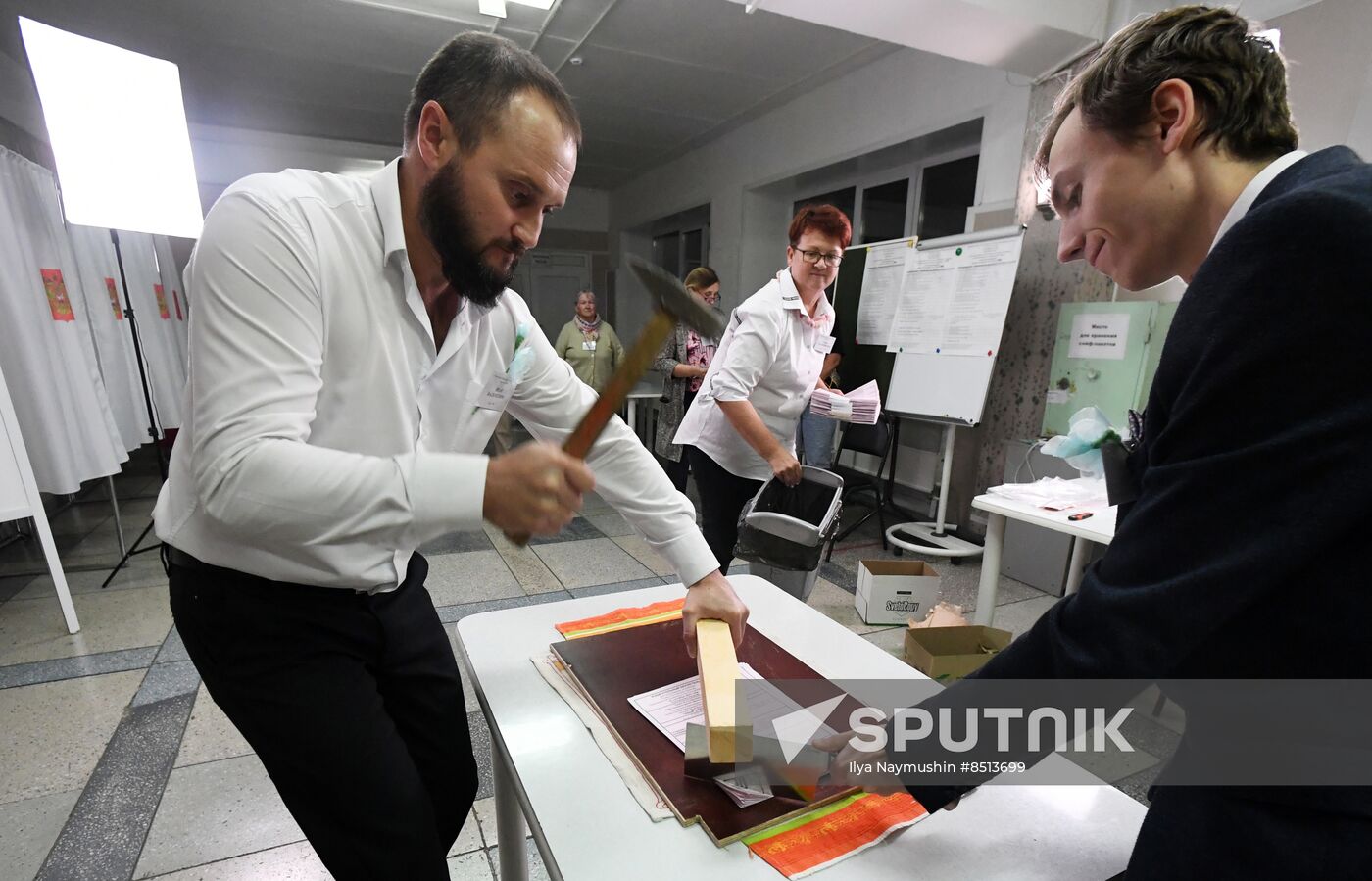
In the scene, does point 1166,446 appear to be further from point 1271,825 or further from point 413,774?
point 413,774

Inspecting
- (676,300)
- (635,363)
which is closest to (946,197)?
(676,300)

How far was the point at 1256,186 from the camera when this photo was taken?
527 mm

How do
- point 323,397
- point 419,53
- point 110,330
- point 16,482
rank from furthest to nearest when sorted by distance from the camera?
point 419,53 < point 110,330 < point 16,482 < point 323,397

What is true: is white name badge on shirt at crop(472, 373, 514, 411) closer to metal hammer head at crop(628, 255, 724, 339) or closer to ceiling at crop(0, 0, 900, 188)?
metal hammer head at crop(628, 255, 724, 339)

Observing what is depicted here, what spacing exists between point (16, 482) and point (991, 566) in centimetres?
352

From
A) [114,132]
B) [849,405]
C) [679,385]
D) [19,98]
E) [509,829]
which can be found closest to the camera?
[509,829]

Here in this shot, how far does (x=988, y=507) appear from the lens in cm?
191

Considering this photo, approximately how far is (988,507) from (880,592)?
2.73 ft

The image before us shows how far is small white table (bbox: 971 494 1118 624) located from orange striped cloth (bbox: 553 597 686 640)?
1.10 metres

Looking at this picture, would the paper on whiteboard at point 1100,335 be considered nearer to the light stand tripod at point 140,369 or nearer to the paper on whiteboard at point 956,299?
the paper on whiteboard at point 956,299

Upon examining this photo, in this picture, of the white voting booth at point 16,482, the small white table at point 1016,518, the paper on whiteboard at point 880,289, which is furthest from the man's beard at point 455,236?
the paper on whiteboard at point 880,289

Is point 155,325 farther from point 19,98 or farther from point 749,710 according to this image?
point 749,710

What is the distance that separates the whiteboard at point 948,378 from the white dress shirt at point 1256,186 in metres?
2.97

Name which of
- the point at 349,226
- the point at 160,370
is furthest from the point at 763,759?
the point at 160,370
